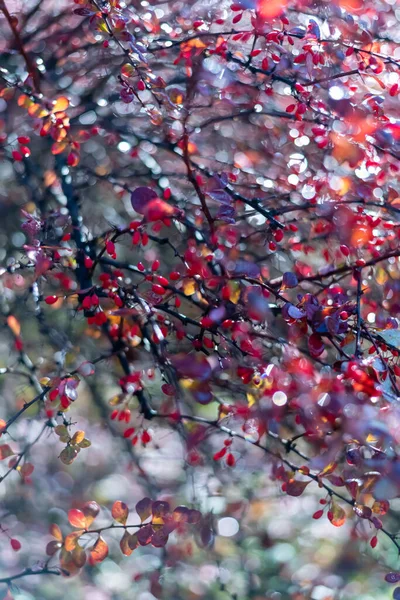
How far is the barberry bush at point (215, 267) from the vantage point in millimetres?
1465

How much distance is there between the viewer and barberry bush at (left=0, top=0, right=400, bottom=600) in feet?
4.81

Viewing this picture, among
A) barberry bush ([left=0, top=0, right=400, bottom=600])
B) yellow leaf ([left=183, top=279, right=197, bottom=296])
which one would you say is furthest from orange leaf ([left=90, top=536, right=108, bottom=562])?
yellow leaf ([left=183, top=279, right=197, bottom=296])

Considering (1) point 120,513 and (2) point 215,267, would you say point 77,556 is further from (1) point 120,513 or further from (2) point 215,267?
(2) point 215,267

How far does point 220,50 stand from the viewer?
1.95 meters

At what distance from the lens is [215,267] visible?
2.00 meters

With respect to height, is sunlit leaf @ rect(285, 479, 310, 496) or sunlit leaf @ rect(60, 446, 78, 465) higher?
sunlit leaf @ rect(60, 446, 78, 465)

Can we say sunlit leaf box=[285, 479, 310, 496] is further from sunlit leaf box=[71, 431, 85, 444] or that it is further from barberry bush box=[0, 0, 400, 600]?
sunlit leaf box=[71, 431, 85, 444]

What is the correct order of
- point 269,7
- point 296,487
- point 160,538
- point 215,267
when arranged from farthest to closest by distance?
point 215,267 < point 269,7 < point 296,487 < point 160,538

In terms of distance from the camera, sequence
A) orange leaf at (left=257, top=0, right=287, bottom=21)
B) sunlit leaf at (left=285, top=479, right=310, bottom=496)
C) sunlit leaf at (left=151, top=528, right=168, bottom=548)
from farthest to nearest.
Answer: orange leaf at (left=257, top=0, right=287, bottom=21) → sunlit leaf at (left=285, top=479, right=310, bottom=496) → sunlit leaf at (left=151, top=528, right=168, bottom=548)

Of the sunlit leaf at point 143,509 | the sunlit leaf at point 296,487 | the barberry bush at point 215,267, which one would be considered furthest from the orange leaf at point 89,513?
Result: the sunlit leaf at point 296,487

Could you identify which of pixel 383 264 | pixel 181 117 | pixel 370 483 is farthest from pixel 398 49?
pixel 370 483

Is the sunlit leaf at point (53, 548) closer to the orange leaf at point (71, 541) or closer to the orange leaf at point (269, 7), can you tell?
the orange leaf at point (71, 541)

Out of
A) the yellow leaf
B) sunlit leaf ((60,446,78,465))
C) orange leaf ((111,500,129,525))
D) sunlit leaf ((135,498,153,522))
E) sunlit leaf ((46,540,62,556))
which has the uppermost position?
the yellow leaf

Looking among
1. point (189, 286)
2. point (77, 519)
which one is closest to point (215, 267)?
point (189, 286)
